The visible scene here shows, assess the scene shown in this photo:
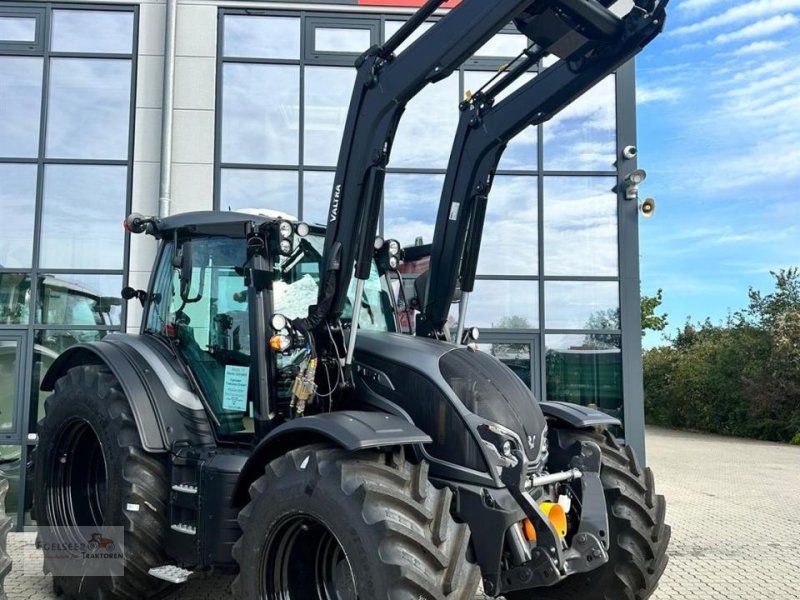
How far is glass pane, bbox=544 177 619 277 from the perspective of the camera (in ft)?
31.5

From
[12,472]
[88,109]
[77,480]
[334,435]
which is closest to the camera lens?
[334,435]

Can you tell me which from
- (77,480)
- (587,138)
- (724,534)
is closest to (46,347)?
(77,480)

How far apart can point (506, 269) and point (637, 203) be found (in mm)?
2032

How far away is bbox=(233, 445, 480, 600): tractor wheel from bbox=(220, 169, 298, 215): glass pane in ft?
20.6

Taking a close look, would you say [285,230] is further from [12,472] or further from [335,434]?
[12,472]

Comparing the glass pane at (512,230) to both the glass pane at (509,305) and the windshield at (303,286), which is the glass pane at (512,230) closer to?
the glass pane at (509,305)

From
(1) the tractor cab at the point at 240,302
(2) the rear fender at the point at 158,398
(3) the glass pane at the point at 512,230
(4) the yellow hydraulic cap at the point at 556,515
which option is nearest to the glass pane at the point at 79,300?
(1) the tractor cab at the point at 240,302

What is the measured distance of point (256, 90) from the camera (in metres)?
9.35

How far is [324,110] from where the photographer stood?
9406mm

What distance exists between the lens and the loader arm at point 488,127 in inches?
150

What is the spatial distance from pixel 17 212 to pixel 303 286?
602 cm

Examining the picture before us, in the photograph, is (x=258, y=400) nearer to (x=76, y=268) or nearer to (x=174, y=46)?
(x=76, y=268)

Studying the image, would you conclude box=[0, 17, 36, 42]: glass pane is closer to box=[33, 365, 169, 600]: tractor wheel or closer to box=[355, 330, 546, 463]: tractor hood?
box=[33, 365, 169, 600]: tractor wheel

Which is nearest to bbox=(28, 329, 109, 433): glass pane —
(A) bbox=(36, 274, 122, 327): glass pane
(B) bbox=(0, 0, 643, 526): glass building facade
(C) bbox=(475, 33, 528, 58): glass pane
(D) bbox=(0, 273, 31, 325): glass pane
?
(B) bbox=(0, 0, 643, 526): glass building facade
